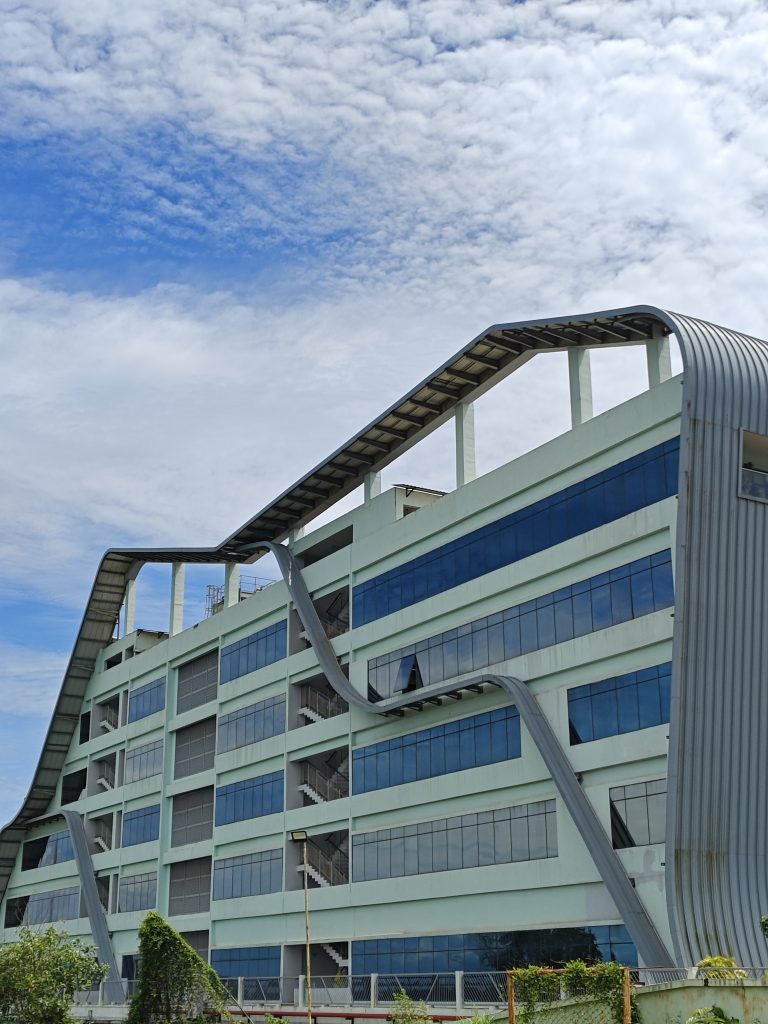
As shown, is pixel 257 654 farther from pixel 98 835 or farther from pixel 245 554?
pixel 98 835

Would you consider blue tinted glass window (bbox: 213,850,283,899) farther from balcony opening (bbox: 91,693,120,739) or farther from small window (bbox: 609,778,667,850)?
small window (bbox: 609,778,667,850)

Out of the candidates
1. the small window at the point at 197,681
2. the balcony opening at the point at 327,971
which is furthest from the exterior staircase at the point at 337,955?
the small window at the point at 197,681

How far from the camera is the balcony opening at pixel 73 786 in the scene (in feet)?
235

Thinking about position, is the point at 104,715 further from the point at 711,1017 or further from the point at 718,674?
the point at 711,1017

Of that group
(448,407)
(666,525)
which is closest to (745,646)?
(666,525)

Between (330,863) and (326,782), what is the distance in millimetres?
3321

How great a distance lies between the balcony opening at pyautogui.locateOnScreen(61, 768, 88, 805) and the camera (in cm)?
7169

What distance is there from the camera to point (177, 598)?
213 ft

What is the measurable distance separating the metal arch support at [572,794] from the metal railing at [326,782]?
4.48m

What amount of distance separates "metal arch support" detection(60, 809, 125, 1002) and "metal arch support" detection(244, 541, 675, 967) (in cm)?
2174

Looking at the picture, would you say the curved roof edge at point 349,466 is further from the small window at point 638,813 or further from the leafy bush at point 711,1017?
the leafy bush at point 711,1017

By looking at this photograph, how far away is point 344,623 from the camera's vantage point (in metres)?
52.3

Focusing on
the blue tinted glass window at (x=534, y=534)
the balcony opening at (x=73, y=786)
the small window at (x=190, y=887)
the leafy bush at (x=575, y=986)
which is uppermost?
the blue tinted glass window at (x=534, y=534)

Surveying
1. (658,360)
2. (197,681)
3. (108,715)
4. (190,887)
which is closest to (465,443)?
(658,360)
